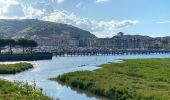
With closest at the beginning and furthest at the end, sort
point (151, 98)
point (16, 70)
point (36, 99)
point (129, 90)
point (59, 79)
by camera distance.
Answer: point (36, 99) → point (151, 98) → point (129, 90) → point (59, 79) → point (16, 70)

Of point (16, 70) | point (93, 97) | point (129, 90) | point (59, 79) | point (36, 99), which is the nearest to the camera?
point (36, 99)

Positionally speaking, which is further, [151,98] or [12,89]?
[12,89]

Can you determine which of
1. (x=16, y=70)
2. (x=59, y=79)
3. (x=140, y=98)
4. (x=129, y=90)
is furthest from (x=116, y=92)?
(x=16, y=70)

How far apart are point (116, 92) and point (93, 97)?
4271 millimetres

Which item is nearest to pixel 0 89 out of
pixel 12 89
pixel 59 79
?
pixel 12 89

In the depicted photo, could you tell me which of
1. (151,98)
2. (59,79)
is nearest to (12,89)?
(151,98)

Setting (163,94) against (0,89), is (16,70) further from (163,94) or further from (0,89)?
(163,94)

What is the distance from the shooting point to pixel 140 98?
178 ft

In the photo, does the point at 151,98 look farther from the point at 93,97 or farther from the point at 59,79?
the point at 59,79

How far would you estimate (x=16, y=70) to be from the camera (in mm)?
123625

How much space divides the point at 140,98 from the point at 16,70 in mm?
74332

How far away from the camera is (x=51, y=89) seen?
72250 mm

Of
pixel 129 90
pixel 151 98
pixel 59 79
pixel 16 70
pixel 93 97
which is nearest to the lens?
pixel 151 98

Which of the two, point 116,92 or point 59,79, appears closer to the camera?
point 116,92
